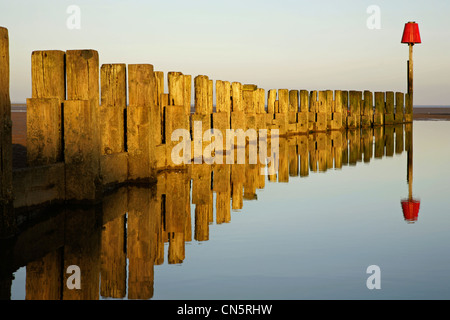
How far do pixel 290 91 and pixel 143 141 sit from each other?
39.4 ft

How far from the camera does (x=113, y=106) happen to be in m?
8.80

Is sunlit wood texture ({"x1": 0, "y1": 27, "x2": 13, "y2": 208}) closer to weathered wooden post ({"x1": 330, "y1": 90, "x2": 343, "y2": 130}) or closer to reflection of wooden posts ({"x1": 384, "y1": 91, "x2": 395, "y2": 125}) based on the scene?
weathered wooden post ({"x1": 330, "y1": 90, "x2": 343, "y2": 130})

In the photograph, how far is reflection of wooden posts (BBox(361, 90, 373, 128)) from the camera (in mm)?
26031

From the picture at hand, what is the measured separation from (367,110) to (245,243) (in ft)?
70.8

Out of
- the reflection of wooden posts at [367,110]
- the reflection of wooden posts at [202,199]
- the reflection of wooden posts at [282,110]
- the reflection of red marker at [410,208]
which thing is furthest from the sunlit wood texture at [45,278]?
the reflection of wooden posts at [367,110]

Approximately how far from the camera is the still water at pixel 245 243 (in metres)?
4.31

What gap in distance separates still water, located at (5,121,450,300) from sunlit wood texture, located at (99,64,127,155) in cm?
65

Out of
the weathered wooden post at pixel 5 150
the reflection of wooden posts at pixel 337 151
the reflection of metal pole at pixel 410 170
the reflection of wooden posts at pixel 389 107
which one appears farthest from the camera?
the reflection of wooden posts at pixel 389 107

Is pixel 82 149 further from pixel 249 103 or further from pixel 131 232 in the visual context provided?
pixel 249 103

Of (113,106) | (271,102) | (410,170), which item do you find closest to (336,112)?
(271,102)

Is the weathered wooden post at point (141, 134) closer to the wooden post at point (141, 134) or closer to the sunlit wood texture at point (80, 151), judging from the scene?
the wooden post at point (141, 134)

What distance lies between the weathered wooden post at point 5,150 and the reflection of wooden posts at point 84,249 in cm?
48

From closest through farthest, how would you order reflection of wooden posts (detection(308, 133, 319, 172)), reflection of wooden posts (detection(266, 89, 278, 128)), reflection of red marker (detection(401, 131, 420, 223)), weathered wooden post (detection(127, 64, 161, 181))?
reflection of red marker (detection(401, 131, 420, 223)) → weathered wooden post (detection(127, 64, 161, 181)) → reflection of wooden posts (detection(308, 133, 319, 172)) → reflection of wooden posts (detection(266, 89, 278, 128))

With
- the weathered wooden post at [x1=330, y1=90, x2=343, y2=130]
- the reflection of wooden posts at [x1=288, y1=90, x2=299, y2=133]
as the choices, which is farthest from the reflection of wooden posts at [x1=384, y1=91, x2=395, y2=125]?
the reflection of wooden posts at [x1=288, y1=90, x2=299, y2=133]
